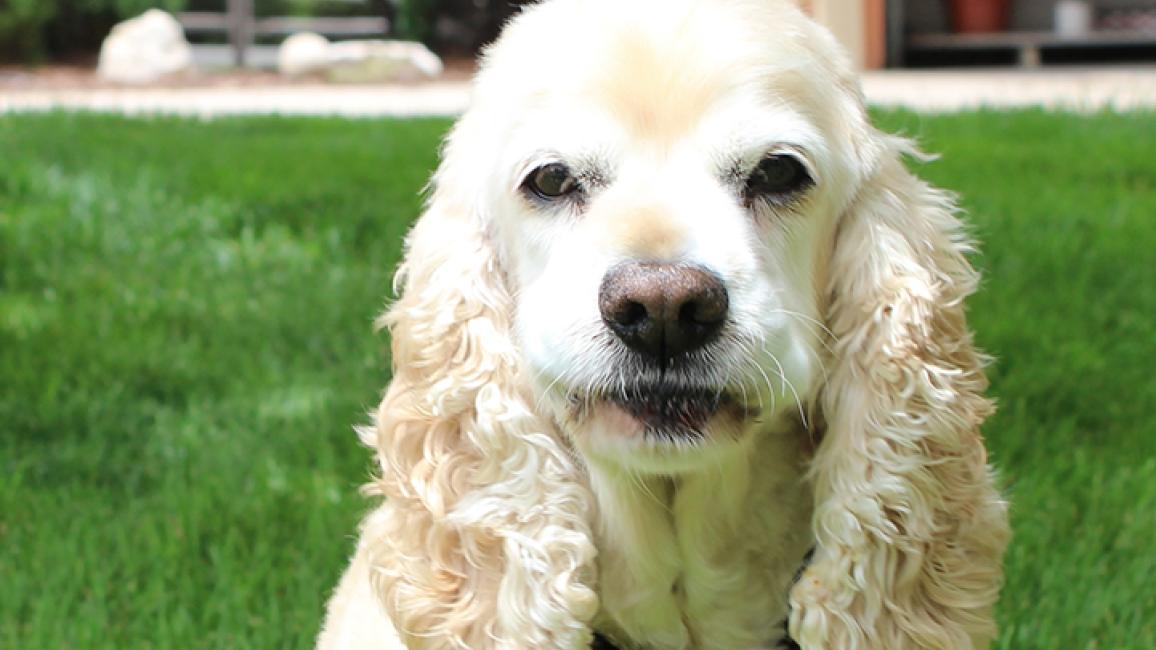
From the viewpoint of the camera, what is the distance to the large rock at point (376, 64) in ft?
64.4

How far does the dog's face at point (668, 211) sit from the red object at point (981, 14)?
59.6ft

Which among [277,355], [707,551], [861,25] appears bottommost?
[861,25]

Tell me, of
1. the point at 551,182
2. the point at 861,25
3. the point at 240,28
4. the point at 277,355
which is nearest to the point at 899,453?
the point at 551,182

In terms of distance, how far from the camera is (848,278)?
8.70ft

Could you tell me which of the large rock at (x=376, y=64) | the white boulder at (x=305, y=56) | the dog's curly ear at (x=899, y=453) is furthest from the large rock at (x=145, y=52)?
the dog's curly ear at (x=899, y=453)

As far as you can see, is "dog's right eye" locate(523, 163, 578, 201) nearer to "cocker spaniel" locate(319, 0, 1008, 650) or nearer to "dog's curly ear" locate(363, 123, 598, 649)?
"cocker spaniel" locate(319, 0, 1008, 650)

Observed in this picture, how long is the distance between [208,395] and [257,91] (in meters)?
13.2

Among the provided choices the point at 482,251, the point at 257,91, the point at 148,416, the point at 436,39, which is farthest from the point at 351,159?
the point at 436,39

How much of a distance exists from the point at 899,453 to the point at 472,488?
0.79 meters

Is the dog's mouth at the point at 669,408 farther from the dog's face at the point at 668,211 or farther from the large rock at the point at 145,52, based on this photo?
the large rock at the point at 145,52

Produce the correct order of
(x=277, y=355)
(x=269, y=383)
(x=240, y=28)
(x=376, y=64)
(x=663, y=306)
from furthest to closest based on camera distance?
(x=240, y=28), (x=376, y=64), (x=277, y=355), (x=269, y=383), (x=663, y=306)

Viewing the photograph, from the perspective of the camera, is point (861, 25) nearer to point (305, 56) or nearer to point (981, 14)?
point (981, 14)

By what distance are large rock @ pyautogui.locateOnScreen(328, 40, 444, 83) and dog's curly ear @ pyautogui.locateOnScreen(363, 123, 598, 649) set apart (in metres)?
17.3

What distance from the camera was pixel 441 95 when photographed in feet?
55.1
